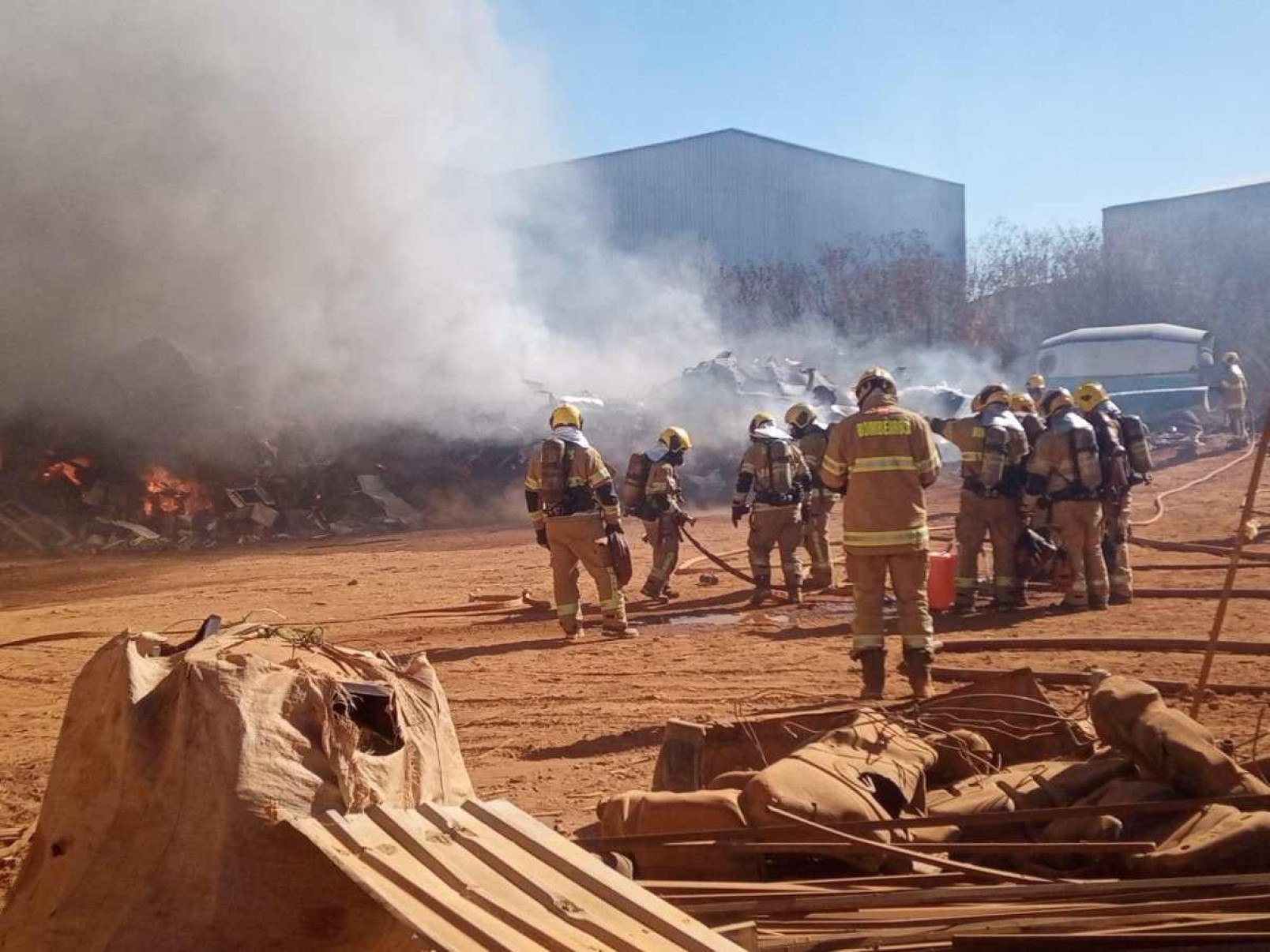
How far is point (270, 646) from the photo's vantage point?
3189 mm

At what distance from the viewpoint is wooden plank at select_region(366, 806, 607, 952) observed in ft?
8.20

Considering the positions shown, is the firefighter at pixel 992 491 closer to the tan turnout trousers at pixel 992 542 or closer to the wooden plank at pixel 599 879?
the tan turnout trousers at pixel 992 542

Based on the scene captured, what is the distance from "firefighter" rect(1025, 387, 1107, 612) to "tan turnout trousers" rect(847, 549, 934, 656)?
316cm

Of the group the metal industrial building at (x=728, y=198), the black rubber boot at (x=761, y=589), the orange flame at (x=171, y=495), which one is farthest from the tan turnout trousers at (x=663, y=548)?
the metal industrial building at (x=728, y=198)

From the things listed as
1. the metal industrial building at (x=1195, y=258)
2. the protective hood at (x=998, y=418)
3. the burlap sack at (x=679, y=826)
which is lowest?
the burlap sack at (x=679, y=826)

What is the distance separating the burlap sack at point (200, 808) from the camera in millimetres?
2789

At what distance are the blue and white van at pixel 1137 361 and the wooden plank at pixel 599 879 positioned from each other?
2345 centimetres

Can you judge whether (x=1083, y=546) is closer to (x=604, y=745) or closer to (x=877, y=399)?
(x=877, y=399)

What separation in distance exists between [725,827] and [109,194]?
22.2 m

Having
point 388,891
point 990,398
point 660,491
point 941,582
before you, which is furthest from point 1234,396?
point 388,891

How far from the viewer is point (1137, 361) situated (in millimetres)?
25609

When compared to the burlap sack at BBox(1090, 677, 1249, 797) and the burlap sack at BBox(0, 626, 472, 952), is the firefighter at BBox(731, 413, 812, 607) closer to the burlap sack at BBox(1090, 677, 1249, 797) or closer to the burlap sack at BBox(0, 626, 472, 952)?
the burlap sack at BBox(1090, 677, 1249, 797)

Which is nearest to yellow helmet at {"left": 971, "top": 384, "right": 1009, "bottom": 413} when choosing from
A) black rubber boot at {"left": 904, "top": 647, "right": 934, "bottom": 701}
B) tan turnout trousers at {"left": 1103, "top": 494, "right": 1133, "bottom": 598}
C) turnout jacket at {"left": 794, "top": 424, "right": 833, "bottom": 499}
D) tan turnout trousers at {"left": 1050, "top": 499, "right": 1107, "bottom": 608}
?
tan turnout trousers at {"left": 1050, "top": 499, "right": 1107, "bottom": 608}

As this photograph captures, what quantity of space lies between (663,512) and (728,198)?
27944mm
